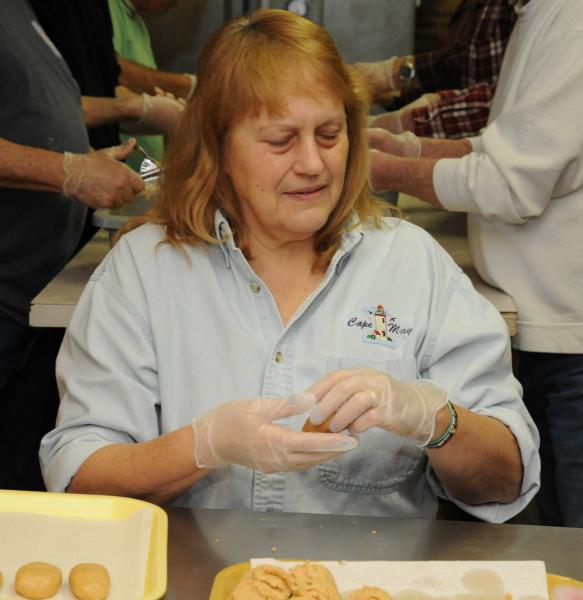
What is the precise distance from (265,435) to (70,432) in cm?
38

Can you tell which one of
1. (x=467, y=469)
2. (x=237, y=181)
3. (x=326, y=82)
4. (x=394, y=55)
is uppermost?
(x=326, y=82)

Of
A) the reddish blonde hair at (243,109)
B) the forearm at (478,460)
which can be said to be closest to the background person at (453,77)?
the reddish blonde hair at (243,109)

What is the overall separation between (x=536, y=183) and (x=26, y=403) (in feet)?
5.06

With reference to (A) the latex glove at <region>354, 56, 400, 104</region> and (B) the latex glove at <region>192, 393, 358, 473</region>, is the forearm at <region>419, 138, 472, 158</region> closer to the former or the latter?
(A) the latex glove at <region>354, 56, 400, 104</region>

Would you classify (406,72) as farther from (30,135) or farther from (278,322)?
(278,322)

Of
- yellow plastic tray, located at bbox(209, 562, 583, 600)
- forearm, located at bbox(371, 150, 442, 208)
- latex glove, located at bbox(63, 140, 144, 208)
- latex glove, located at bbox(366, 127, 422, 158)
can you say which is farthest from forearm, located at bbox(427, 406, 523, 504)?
latex glove, located at bbox(366, 127, 422, 158)

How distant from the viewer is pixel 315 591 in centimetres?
111

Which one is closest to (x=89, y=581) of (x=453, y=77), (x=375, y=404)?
(x=375, y=404)

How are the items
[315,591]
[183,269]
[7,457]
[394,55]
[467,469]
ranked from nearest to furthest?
[315,591], [467,469], [183,269], [7,457], [394,55]

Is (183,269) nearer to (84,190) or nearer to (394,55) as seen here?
(84,190)

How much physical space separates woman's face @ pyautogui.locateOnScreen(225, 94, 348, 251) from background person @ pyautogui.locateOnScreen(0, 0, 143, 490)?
2.09ft

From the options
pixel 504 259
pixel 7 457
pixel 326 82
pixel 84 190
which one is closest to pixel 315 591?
pixel 326 82

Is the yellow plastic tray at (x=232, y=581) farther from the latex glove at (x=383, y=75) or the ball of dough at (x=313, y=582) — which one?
the latex glove at (x=383, y=75)

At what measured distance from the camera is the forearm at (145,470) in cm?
142
